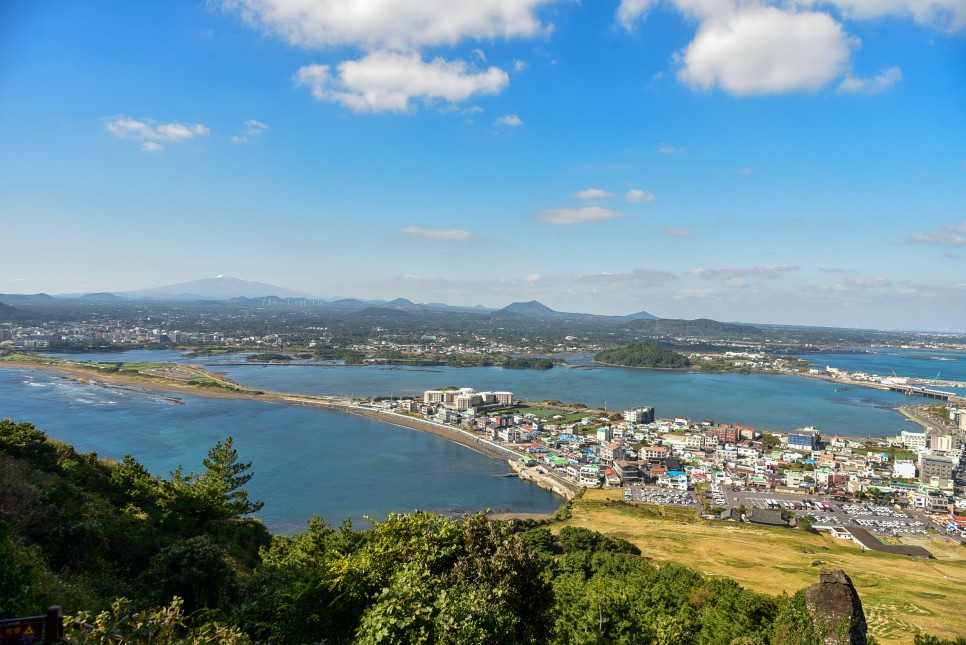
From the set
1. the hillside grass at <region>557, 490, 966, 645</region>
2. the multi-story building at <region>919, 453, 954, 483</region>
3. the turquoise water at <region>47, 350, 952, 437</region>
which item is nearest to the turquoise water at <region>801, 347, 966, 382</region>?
the turquoise water at <region>47, 350, 952, 437</region>

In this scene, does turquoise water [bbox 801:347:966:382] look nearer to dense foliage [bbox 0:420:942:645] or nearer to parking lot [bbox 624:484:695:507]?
parking lot [bbox 624:484:695:507]

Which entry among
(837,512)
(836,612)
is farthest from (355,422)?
(836,612)

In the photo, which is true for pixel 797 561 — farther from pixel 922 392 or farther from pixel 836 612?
pixel 922 392

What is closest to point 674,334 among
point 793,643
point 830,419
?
point 830,419

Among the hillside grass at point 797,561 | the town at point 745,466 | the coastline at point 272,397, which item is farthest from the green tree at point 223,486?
the coastline at point 272,397

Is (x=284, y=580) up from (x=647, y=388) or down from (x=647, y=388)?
up

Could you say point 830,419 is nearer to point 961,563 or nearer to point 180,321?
point 961,563
